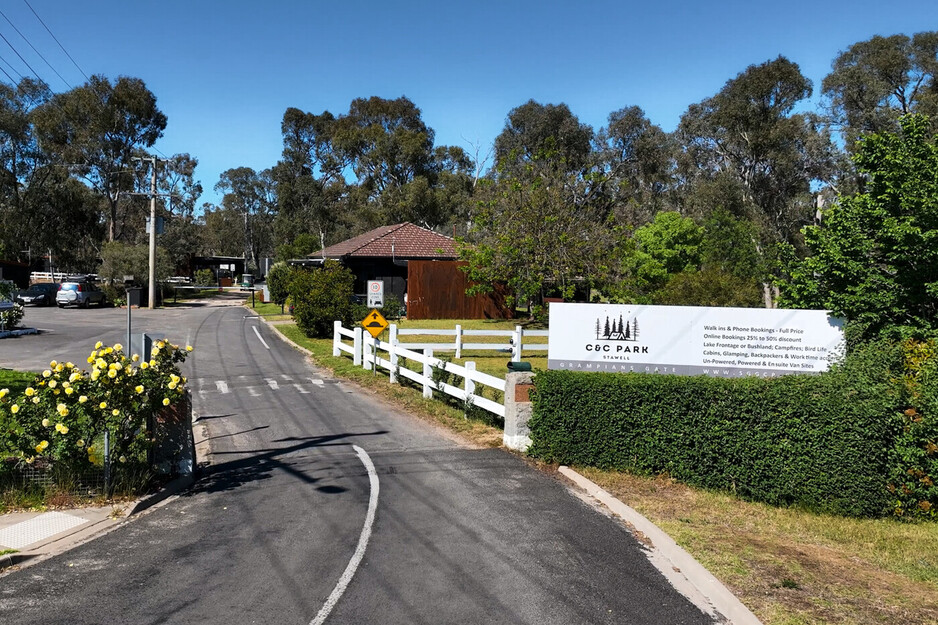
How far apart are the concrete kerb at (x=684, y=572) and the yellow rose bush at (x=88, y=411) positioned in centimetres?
513

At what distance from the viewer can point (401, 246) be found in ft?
124

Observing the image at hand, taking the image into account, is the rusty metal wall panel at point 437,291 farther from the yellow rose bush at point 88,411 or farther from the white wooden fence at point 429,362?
the yellow rose bush at point 88,411

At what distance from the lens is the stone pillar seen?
10.1 metres

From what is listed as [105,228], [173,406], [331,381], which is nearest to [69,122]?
[105,228]

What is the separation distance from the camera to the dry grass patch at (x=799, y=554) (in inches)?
213

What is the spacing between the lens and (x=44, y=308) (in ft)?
139

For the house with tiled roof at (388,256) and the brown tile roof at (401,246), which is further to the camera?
the brown tile roof at (401,246)

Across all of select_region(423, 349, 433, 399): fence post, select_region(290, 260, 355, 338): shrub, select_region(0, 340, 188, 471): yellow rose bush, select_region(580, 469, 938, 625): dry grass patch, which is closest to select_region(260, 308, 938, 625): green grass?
select_region(580, 469, 938, 625): dry grass patch

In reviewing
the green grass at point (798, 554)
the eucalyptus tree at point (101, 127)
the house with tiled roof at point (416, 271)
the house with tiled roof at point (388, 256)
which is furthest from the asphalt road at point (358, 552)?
the eucalyptus tree at point (101, 127)

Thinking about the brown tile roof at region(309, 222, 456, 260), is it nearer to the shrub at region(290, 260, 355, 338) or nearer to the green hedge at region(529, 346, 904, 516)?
the shrub at region(290, 260, 355, 338)

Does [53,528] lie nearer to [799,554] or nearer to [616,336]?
[799,554]

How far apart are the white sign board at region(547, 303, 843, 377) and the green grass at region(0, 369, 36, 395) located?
10.3m

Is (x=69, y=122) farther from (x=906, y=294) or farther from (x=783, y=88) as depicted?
(x=906, y=294)

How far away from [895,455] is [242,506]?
732cm
